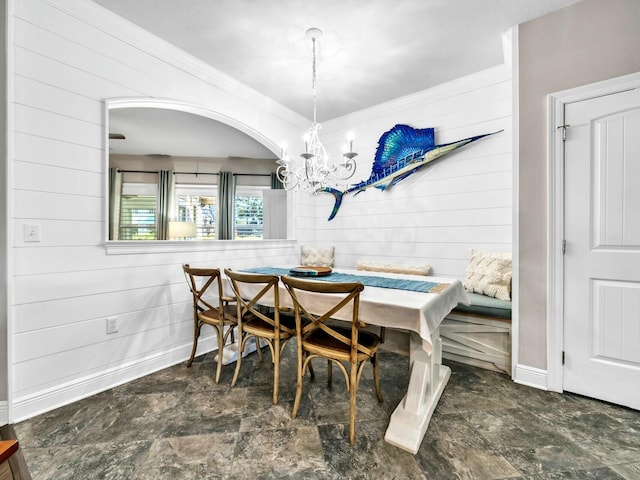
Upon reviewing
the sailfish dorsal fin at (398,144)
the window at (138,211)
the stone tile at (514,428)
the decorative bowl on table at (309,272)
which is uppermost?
the sailfish dorsal fin at (398,144)

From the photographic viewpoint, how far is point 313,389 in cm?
206

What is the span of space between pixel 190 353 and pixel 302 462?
168 cm

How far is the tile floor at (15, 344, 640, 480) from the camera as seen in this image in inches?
53.6

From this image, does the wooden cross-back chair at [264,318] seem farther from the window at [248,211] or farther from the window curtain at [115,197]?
the window at [248,211]

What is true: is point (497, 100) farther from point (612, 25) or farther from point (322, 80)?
point (322, 80)

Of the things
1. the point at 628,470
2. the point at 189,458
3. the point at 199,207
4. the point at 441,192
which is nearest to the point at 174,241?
the point at 189,458

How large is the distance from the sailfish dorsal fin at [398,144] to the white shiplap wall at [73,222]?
2.29 metres

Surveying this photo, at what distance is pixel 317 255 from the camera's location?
384 centimetres

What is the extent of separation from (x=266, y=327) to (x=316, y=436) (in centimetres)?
74

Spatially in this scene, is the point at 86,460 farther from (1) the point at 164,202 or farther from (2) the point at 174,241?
(1) the point at 164,202

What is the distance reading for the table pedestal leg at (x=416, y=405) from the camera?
1.52 m

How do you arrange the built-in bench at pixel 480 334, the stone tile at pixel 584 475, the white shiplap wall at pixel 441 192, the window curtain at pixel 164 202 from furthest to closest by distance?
the window curtain at pixel 164 202, the white shiplap wall at pixel 441 192, the built-in bench at pixel 480 334, the stone tile at pixel 584 475

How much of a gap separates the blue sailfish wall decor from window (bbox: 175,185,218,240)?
2053 millimetres

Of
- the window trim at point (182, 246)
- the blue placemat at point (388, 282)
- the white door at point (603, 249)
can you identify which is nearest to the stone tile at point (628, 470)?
the white door at point (603, 249)
